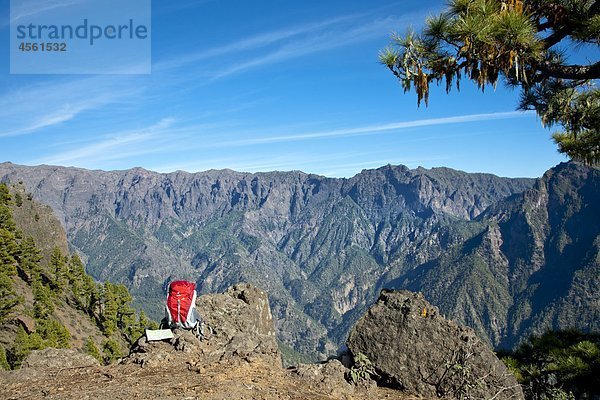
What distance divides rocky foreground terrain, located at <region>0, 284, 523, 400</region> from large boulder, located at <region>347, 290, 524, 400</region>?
A: 2cm

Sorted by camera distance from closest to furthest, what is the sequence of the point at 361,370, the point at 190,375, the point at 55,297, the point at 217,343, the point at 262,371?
the point at 190,375 → the point at 262,371 → the point at 361,370 → the point at 217,343 → the point at 55,297

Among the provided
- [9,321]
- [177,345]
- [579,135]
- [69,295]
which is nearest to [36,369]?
[177,345]

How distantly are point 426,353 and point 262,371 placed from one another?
3703 mm

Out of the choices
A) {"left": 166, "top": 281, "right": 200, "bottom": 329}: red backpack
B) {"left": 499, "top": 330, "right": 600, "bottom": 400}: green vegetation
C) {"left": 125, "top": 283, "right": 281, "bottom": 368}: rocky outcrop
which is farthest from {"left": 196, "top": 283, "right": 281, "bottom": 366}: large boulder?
{"left": 499, "top": 330, "right": 600, "bottom": 400}: green vegetation

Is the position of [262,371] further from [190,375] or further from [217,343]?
[217,343]

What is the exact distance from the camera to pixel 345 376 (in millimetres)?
8781

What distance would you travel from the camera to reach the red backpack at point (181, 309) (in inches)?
386

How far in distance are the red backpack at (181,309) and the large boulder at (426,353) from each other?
386 cm

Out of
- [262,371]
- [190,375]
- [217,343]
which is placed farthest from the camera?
[217,343]

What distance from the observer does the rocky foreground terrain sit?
737 centimetres

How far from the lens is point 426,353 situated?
30.0 ft

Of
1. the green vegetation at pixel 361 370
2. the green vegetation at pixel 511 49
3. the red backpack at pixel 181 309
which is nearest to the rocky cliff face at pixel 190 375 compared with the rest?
the green vegetation at pixel 361 370

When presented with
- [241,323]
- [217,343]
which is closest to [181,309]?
[217,343]

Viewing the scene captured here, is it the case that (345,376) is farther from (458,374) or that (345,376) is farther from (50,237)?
(50,237)
